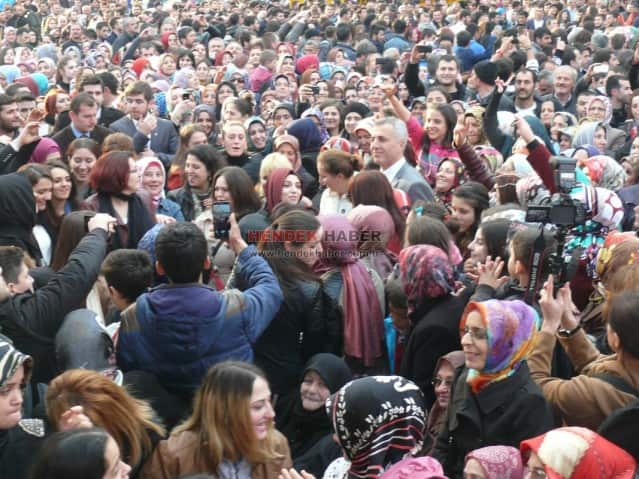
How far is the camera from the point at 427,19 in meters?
17.8

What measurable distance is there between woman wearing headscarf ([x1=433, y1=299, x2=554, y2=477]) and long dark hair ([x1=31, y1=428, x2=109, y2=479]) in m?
1.41

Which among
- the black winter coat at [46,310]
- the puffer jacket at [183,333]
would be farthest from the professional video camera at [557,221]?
the black winter coat at [46,310]

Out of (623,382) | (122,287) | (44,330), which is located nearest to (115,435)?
(44,330)

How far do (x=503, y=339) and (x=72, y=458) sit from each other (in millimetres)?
1581

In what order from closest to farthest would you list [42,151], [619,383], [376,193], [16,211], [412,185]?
1. [619,383]
2. [16,211]
3. [376,193]
4. [412,185]
5. [42,151]

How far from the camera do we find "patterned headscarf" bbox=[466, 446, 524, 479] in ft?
10.2

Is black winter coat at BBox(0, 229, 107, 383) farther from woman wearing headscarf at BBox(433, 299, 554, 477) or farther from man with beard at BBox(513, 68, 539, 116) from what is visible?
man with beard at BBox(513, 68, 539, 116)

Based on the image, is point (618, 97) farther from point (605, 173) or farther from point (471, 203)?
point (471, 203)

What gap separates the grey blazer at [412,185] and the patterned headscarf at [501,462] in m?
3.30

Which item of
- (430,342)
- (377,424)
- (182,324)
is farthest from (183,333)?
(430,342)

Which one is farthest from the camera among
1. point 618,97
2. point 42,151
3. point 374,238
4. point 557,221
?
point 618,97

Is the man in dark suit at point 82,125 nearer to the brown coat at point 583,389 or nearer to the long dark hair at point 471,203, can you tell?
the long dark hair at point 471,203

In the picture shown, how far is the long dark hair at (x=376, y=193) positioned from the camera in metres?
5.72

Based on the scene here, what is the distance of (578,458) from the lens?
9.34 feet
